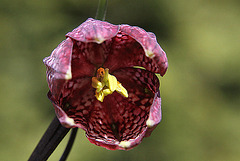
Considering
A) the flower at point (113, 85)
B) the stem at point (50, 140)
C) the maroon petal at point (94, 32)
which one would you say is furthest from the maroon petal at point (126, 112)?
the maroon petal at point (94, 32)

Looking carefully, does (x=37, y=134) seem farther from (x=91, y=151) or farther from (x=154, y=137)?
(x=154, y=137)

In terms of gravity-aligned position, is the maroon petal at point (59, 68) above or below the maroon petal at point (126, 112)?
above

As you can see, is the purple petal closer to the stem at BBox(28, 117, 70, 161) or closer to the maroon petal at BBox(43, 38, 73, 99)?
the maroon petal at BBox(43, 38, 73, 99)

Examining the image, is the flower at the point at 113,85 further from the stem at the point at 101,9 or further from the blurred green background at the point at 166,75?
the blurred green background at the point at 166,75

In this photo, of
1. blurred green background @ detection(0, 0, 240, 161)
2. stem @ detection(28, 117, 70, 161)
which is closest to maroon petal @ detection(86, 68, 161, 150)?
stem @ detection(28, 117, 70, 161)

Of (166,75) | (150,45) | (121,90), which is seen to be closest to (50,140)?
(121,90)

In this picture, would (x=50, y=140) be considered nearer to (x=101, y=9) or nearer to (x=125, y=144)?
(x=125, y=144)
